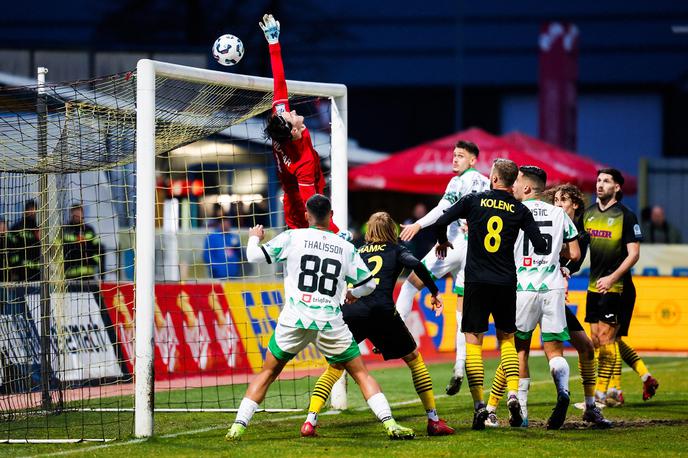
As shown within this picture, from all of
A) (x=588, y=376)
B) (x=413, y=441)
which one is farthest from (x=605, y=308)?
(x=413, y=441)

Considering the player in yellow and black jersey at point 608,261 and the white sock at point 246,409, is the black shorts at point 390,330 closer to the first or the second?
the white sock at point 246,409

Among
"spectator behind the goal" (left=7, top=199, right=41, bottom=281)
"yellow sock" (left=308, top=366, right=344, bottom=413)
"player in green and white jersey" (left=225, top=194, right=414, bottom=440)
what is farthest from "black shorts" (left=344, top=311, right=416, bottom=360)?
"spectator behind the goal" (left=7, top=199, right=41, bottom=281)

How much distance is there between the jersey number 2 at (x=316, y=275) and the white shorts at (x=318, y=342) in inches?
12.4

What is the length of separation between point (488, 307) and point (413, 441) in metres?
1.36

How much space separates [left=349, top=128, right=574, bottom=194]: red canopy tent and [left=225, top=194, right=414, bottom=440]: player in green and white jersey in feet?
42.5

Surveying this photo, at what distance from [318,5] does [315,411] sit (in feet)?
117

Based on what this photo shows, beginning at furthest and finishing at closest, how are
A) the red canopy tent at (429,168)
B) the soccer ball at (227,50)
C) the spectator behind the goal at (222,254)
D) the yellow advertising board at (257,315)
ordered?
the red canopy tent at (429,168) → the spectator behind the goal at (222,254) → the yellow advertising board at (257,315) → the soccer ball at (227,50)

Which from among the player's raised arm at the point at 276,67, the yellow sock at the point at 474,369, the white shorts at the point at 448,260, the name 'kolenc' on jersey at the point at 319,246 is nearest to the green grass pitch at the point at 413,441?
the yellow sock at the point at 474,369

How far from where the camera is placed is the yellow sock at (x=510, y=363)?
1049 cm

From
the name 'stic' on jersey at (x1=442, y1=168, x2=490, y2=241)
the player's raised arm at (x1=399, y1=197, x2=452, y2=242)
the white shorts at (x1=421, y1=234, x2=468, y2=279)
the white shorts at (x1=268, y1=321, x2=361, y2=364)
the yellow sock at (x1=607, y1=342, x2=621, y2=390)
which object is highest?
the name 'stic' on jersey at (x1=442, y1=168, x2=490, y2=241)

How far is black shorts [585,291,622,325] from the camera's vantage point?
12242 millimetres

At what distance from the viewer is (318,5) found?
44875 millimetres

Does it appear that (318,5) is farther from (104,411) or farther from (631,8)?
(104,411)

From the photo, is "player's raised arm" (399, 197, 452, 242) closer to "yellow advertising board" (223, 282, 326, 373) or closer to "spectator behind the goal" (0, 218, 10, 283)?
"yellow advertising board" (223, 282, 326, 373)
